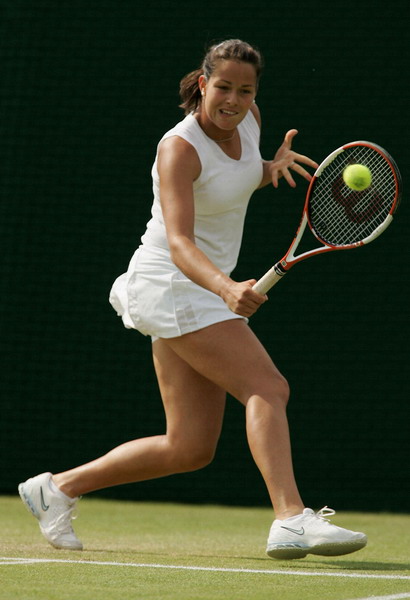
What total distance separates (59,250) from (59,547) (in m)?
2.70

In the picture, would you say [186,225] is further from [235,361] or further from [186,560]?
[186,560]

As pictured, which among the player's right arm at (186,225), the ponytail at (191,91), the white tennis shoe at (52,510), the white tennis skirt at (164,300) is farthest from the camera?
the white tennis shoe at (52,510)

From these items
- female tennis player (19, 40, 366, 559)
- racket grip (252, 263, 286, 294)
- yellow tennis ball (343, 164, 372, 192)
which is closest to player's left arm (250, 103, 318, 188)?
female tennis player (19, 40, 366, 559)

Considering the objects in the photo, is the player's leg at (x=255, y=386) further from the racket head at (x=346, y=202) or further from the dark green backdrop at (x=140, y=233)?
the dark green backdrop at (x=140, y=233)

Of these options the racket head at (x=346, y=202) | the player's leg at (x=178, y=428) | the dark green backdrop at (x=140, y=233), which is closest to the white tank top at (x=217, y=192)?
the racket head at (x=346, y=202)

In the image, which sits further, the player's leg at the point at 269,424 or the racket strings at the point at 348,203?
the racket strings at the point at 348,203

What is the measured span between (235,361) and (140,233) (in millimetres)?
2883

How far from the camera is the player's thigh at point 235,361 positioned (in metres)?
3.64

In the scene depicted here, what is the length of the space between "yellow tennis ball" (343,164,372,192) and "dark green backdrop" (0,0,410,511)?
2.52 m

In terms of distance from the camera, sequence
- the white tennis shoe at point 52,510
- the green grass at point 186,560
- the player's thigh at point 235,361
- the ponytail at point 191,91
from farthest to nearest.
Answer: the white tennis shoe at point 52,510
the ponytail at point 191,91
the player's thigh at point 235,361
the green grass at point 186,560

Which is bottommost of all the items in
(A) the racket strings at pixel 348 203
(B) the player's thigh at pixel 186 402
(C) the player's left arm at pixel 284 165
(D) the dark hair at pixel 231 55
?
(B) the player's thigh at pixel 186 402

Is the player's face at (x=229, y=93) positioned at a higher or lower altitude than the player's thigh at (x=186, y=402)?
higher

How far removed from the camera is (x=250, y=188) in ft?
12.9

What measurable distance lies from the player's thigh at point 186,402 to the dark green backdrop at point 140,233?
2.33 metres
